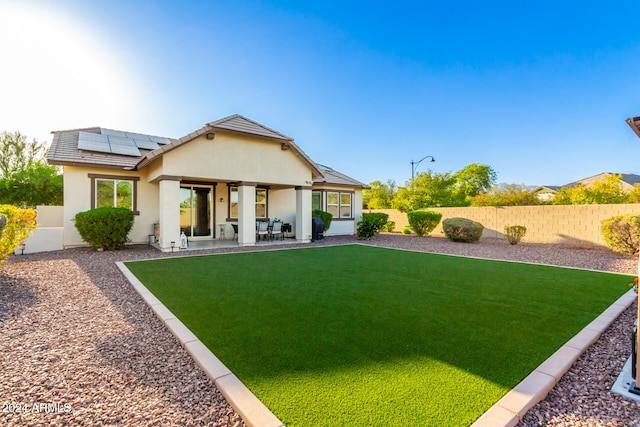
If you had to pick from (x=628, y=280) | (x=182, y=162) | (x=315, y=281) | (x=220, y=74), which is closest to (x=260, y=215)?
(x=182, y=162)

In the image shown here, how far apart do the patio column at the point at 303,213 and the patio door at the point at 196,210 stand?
442cm

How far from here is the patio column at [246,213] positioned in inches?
514

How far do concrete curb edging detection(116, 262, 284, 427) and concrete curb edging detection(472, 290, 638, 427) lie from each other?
1.63m

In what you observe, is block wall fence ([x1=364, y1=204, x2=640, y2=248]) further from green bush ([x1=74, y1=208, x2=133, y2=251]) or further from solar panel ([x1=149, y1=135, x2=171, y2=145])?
solar panel ([x1=149, y1=135, x2=171, y2=145])

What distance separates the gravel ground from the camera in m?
2.42

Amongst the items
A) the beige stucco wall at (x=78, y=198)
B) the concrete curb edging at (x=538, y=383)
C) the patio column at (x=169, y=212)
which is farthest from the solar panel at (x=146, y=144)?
the concrete curb edging at (x=538, y=383)

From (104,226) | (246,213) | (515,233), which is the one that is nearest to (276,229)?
(246,213)

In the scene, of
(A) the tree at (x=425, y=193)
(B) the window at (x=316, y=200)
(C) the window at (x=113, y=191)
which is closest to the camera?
(C) the window at (x=113, y=191)

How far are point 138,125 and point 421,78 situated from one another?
17.8 m

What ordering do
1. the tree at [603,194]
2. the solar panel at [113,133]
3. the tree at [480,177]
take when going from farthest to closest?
the tree at [480,177]
the tree at [603,194]
the solar panel at [113,133]

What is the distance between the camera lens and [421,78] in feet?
56.4

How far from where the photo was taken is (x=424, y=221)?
1864 centimetres

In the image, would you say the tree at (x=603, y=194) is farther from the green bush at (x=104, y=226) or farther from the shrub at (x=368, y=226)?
the green bush at (x=104, y=226)

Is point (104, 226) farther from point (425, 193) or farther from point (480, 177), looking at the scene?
point (480, 177)
